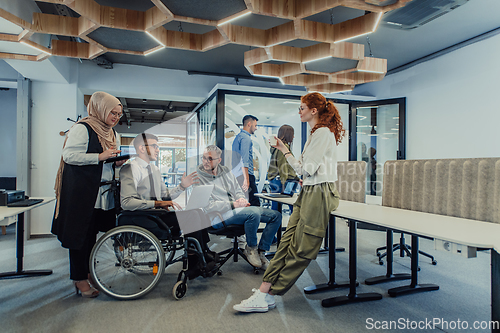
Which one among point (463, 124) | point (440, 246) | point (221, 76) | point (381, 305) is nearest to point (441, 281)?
point (381, 305)

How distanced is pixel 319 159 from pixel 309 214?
374mm

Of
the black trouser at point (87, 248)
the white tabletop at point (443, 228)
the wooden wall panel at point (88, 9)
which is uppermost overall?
the wooden wall panel at point (88, 9)

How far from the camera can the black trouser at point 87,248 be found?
2.14 meters

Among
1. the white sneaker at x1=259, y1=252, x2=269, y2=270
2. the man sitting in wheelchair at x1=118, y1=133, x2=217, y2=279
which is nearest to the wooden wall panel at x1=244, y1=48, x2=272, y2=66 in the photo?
the man sitting in wheelchair at x1=118, y1=133, x2=217, y2=279

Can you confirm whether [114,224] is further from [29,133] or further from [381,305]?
[29,133]

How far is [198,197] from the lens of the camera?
2.37 meters

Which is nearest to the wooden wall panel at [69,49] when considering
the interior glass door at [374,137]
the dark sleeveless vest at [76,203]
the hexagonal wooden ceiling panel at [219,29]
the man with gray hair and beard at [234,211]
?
the hexagonal wooden ceiling panel at [219,29]

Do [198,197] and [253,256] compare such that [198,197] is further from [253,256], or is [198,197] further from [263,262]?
[263,262]

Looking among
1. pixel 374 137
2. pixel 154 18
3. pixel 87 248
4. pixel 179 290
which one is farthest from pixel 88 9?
pixel 374 137

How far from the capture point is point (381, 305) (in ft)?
6.91

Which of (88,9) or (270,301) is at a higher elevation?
(88,9)

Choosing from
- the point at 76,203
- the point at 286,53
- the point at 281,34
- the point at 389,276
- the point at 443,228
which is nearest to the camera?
the point at 443,228

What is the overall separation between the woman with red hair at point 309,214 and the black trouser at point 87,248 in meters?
1.17

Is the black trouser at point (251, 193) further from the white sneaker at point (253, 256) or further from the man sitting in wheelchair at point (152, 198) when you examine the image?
the man sitting in wheelchair at point (152, 198)
